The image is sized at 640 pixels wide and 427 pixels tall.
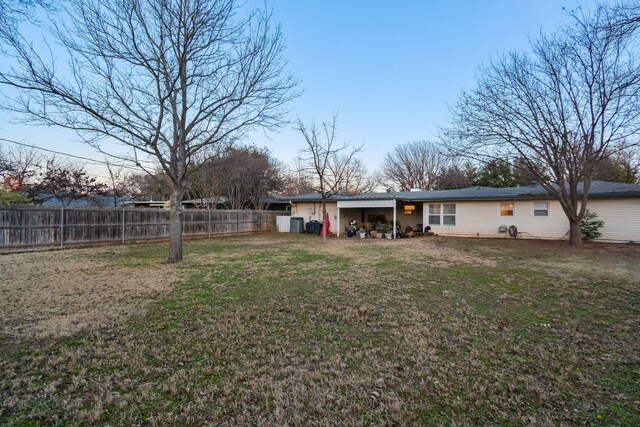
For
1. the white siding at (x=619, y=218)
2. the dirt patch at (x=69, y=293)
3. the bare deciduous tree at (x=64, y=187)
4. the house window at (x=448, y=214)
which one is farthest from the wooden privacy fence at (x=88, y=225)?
the white siding at (x=619, y=218)

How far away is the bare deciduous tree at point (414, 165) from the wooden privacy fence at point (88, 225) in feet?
78.5

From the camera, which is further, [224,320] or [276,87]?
[276,87]

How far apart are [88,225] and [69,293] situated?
7854 millimetres

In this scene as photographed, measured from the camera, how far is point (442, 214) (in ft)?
55.3

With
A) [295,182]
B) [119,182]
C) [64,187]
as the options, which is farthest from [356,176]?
[64,187]

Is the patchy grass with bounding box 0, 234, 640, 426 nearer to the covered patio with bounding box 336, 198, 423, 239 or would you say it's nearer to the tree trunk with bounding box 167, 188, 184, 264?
the tree trunk with bounding box 167, 188, 184, 264

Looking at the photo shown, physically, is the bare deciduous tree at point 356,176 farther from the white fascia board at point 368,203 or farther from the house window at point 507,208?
the house window at point 507,208

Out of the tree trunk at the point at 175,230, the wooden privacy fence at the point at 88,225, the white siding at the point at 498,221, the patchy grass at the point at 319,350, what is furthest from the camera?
the white siding at the point at 498,221

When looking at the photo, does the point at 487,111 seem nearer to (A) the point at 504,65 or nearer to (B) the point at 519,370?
(A) the point at 504,65

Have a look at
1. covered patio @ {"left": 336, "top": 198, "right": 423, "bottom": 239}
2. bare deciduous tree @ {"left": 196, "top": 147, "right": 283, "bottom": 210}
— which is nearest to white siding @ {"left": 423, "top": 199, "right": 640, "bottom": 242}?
covered patio @ {"left": 336, "top": 198, "right": 423, "bottom": 239}

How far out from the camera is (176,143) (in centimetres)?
850

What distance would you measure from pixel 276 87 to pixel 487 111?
28.2 feet

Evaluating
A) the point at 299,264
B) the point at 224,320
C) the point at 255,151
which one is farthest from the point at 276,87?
the point at 255,151

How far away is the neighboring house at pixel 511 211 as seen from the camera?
1295 cm
